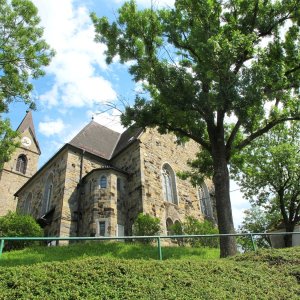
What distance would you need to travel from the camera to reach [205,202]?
28.5m

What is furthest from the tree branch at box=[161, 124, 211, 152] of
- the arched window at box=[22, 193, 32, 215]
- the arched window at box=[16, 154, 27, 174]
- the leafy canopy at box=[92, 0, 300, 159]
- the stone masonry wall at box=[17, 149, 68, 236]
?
the arched window at box=[16, 154, 27, 174]

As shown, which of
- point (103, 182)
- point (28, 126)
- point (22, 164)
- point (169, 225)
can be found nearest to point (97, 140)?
point (103, 182)

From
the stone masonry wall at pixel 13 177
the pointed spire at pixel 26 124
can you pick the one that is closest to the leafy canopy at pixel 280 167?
the stone masonry wall at pixel 13 177

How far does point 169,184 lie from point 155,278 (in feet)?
62.4

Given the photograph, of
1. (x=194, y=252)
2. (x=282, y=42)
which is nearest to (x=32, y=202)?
(x=194, y=252)

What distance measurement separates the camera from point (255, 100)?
12.7 m

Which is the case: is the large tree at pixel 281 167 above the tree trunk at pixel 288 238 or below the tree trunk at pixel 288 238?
above

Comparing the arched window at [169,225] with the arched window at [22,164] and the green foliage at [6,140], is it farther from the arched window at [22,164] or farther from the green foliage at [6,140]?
the arched window at [22,164]

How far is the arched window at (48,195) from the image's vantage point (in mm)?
26422

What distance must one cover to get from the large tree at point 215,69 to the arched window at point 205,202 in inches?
498

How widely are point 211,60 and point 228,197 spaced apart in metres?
4.99

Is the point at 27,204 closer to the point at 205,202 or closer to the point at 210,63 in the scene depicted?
the point at 205,202

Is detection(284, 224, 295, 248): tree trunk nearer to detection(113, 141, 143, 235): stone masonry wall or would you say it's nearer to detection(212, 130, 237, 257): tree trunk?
detection(113, 141, 143, 235): stone masonry wall

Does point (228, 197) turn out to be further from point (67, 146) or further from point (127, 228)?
point (67, 146)
